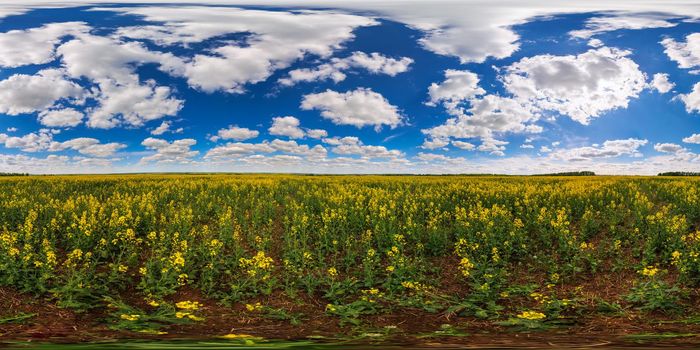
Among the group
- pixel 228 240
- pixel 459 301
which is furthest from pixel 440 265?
pixel 228 240

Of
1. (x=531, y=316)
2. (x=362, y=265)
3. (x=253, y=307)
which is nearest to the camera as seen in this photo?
(x=531, y=316)

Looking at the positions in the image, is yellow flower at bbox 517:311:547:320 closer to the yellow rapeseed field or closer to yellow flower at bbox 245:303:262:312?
the yellow rapeseed field

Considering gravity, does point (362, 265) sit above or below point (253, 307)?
above

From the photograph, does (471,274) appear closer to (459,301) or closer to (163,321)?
(459,301)

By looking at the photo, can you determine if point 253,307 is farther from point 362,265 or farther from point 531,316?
point 531,316

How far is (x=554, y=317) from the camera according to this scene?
7.01 m

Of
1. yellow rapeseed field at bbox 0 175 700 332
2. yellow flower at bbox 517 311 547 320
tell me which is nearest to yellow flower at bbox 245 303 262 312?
yellow rapeseed field at bbox 0 175 700 332

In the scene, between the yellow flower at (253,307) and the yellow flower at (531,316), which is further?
the yellow flower at (253,307)

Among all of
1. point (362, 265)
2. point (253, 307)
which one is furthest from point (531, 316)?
point (253, 307)

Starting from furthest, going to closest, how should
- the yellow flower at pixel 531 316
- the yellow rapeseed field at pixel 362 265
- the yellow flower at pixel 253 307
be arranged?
the yellow rapeseed field at pixel 362 265 < the yellow flower at pixel 253 307 < the yellow flower at pixel 531 316

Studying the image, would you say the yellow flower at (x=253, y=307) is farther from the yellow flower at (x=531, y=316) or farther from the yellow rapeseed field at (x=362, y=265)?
the yellow flower at (x=531, y=316)

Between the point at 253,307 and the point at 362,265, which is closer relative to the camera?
the point at 253,307

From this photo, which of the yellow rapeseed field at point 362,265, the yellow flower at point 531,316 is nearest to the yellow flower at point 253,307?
the yellow rapeseed field at point 362,265

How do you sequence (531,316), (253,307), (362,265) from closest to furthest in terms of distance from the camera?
(531,316) < (253,307) < (362,265)
